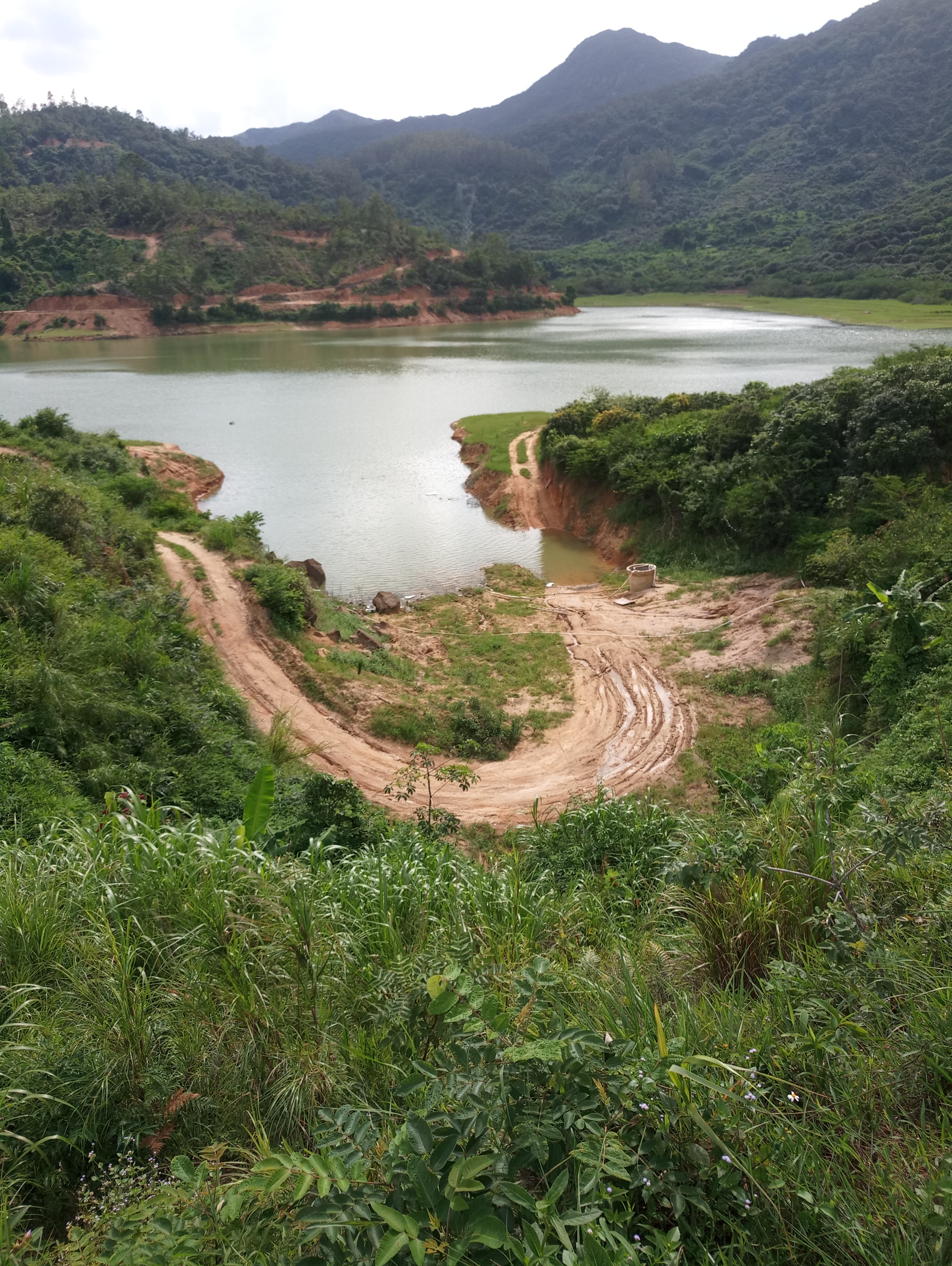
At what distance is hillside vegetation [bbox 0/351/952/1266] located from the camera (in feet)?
6.52

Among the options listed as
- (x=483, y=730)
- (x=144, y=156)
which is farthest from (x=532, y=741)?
(x=144, y=156)

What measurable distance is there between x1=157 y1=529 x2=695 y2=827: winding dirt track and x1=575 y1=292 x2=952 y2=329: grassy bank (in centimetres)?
5771

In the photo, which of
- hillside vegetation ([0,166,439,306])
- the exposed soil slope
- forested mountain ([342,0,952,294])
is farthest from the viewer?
forested mountain ([342,0,952,294])

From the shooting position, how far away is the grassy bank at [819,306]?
6281cm

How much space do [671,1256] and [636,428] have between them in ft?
81.1

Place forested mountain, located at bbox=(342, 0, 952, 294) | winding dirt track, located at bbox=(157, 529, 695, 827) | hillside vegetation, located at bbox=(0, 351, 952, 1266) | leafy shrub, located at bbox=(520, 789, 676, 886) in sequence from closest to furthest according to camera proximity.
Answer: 1. hillside vegetation, located at bbox=(0, 351, 952, 1266)
2. leafy shrub, located at bbox=(520, 789, 676, 886)
3. winding dirt track, located at bbox=(157, 529, 695, 827)
4. forested mountain, located at bbox=(342, 0, 952, 294)

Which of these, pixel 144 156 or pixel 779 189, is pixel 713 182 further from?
pixel 144 156

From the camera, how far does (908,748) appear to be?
746cm

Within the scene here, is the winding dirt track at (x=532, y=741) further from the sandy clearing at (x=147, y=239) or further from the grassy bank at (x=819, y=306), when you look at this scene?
the sandy clearing at (x=147, y=239)

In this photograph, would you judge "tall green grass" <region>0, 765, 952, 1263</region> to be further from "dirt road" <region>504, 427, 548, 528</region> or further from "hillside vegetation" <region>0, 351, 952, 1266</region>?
"dirt road" <region>504, 427, 548, 528</region>

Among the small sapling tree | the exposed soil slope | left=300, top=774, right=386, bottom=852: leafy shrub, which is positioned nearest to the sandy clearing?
the exposed soil slope

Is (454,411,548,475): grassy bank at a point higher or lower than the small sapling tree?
higher

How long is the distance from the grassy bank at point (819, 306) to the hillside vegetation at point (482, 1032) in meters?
66.0

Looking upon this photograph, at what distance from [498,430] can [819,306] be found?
6852 centimetres
